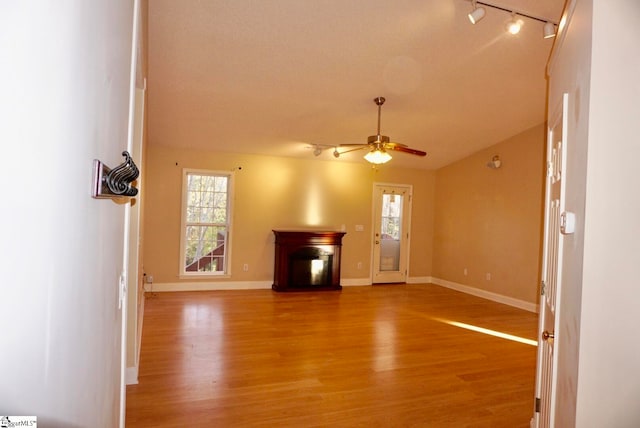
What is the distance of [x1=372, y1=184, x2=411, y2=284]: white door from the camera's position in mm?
7816

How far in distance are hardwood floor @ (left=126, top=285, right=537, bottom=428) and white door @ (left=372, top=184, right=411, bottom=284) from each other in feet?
7.09

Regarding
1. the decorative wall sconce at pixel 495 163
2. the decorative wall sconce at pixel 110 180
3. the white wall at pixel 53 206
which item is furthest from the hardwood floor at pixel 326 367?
the decorative wall sconce at pixel 495 163

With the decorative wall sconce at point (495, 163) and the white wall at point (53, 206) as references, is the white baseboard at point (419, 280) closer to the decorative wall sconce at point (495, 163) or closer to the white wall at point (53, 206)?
the decorative wall sconce at point (495, 163)

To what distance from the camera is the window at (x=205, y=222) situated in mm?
6422

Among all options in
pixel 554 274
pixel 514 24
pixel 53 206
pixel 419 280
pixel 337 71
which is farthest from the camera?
pixel 419 280

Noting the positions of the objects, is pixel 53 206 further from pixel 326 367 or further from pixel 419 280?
pixel 419 280

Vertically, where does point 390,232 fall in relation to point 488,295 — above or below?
above

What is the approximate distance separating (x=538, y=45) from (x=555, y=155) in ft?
6.73

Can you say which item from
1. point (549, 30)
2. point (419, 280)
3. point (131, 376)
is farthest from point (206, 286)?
point (549, 30)

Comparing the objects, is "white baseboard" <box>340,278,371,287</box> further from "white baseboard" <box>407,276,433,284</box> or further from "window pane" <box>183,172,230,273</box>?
"window pane" <box>183,172,230,273</box>

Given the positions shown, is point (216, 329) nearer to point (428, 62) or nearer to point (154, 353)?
point (154, 353)

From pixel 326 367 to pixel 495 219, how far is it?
4.64 metres

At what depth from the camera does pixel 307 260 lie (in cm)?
684

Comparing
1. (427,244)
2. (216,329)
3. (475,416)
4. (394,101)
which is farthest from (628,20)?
(427,244)
